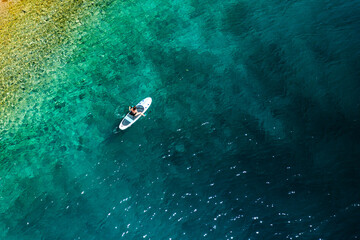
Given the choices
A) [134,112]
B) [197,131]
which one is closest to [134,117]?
[134,112]

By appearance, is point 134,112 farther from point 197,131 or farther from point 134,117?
point 197,131

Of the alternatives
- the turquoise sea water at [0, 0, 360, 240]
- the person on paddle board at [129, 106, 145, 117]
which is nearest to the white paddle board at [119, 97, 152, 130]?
the person on paddle board at [129, 106, 145, 117]

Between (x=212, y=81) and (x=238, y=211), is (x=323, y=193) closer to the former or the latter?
(x=238, y=211)

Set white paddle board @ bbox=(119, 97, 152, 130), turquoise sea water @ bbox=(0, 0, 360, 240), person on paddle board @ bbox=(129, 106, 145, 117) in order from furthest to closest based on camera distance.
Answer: white paddle board @ bbox=(119, 97, 152, 130), person on paddle board @ bbox=(129, 106, 145, 117), turquoise sea water @ bbox=(0, 0, 360, 240)

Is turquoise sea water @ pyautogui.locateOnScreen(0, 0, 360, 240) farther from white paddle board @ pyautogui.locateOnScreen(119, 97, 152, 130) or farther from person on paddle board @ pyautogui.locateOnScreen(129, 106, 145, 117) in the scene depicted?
person on paddle board @ pyautogui.locateOnScreen(129, 106, 145, 117)

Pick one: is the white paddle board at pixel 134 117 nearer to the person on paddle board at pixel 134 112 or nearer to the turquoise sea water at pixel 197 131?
the person on paddle board at pixel 134 112

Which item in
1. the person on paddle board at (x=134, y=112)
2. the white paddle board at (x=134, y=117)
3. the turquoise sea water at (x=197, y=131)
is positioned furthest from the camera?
the white paddle board at (x=134, y=117)

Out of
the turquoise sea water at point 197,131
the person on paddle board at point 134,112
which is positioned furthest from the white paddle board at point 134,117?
the turquoise sea water at point 197,131
